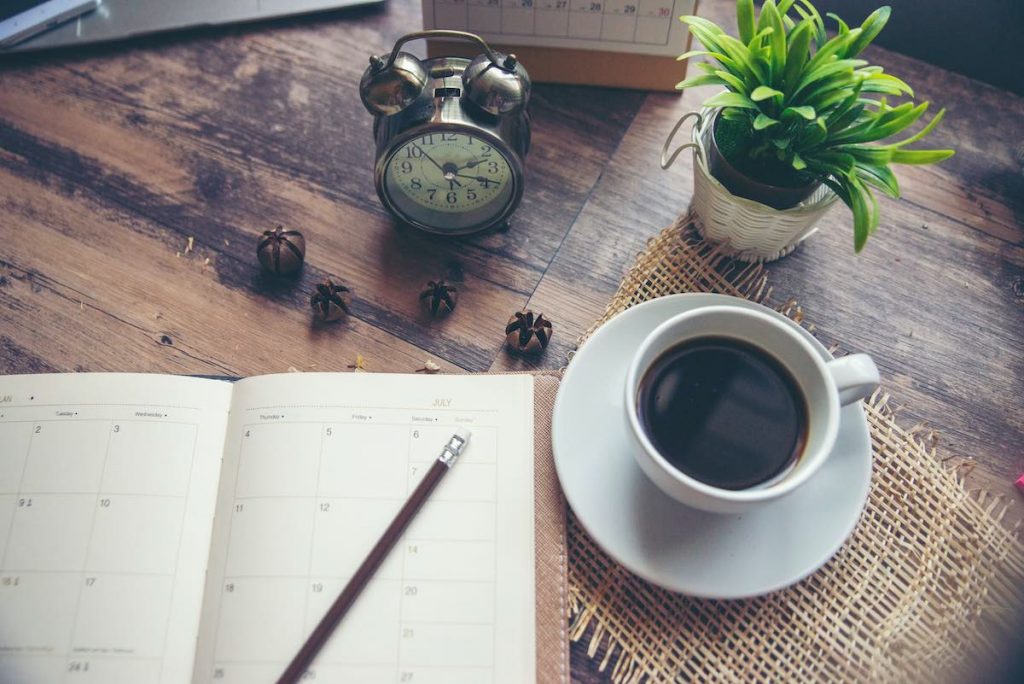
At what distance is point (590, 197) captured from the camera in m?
0.87

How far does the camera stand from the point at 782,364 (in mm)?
667

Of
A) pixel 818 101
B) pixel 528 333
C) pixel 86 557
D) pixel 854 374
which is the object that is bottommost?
pixel 86 557

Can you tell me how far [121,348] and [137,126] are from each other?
282 millimetres

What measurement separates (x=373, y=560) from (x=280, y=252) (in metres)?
0.33

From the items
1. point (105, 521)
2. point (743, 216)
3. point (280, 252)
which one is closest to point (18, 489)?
point (105, 521)

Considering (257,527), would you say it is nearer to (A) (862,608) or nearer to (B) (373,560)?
(B) (373,560)

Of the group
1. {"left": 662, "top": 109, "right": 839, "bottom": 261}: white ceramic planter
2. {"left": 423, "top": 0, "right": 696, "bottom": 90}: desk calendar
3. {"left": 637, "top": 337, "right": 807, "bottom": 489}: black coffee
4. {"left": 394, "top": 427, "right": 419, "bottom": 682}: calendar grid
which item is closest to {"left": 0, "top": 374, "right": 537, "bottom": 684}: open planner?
{"left": 394, "top": 427, "right": 419, "bottom": 682}: calendar grid

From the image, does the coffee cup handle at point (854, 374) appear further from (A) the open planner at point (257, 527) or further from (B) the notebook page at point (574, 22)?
(B) the notebook page at point (574, 22)

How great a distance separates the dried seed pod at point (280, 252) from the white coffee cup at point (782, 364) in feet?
1.27

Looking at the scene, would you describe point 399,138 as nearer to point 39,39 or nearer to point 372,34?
point 372,34

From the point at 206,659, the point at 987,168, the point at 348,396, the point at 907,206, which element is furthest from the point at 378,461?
the point at 987,168

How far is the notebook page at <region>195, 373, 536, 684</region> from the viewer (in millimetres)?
652

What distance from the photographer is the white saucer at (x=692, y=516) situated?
640mm

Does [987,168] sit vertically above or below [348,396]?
above
